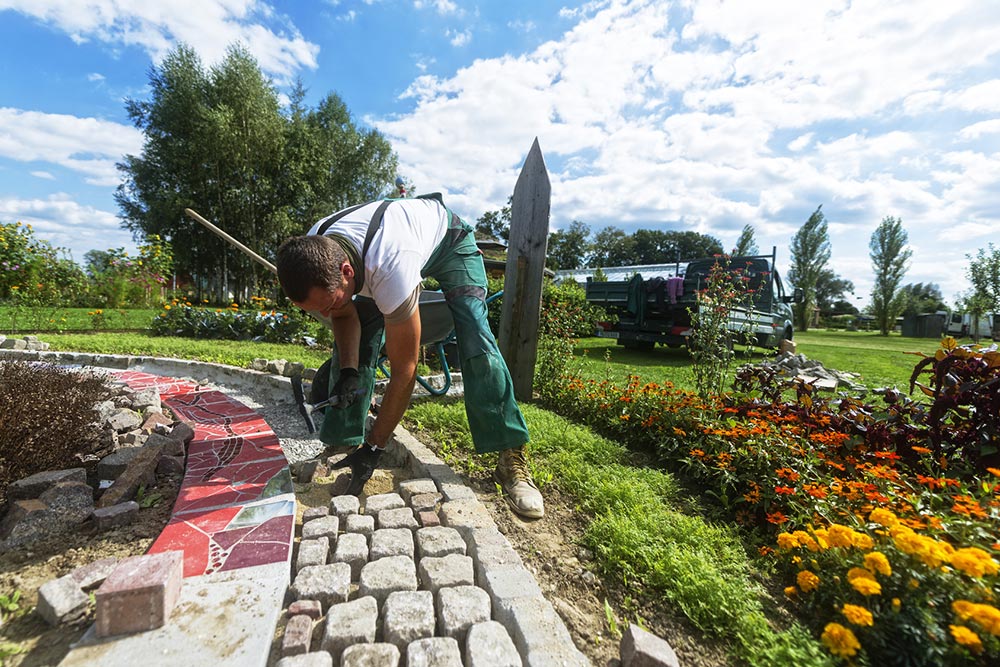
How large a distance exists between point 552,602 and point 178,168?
72.8 ft

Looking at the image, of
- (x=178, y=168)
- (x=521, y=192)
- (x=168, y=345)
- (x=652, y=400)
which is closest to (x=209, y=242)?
(x=178, y=168)

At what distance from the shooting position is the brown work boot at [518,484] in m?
1.86

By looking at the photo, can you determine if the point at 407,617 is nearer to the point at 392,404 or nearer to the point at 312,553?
the point at 312,553

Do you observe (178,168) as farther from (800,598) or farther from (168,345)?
(800,598)

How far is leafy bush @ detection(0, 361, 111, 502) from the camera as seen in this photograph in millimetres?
1760

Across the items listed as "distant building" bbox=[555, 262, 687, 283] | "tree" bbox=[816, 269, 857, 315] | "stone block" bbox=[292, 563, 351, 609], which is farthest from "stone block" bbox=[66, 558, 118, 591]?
"tree" bbox=[816, 269, 857, 315]

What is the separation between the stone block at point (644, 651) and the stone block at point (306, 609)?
0.83 metres

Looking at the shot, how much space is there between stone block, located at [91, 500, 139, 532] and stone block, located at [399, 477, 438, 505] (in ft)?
3.24

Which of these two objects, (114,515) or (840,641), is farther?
(114,515)

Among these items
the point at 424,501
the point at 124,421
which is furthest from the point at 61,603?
the point at 124,421

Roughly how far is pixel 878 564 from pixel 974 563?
177 millimetres

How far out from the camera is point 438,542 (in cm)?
156

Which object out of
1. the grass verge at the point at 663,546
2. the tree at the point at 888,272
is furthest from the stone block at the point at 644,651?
the tree at the point at 888,272

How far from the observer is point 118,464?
6.44 feet
